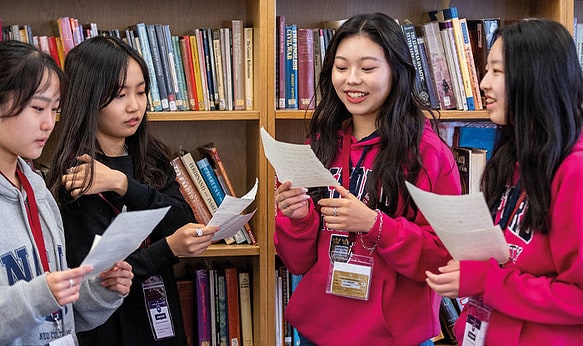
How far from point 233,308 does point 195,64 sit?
86 cm

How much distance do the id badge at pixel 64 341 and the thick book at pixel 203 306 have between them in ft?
3.20

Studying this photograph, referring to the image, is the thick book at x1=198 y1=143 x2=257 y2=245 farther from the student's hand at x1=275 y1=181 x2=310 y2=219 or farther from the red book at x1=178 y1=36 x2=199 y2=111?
the student's hand at x1=275 y1=181 x2=310 y2=219

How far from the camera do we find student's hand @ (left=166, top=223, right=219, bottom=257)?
200 cm

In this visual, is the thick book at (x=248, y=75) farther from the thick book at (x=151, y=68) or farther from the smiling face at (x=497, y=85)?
the smiling face at (x=497, y=85)

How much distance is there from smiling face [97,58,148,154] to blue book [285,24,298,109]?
562 mm

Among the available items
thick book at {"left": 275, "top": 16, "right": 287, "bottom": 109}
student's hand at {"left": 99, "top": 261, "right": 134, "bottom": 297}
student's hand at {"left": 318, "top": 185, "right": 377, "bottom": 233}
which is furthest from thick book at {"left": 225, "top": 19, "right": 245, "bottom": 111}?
student's hand at {"left": 99, "top": 261, "right": 134, "bottom": 297}

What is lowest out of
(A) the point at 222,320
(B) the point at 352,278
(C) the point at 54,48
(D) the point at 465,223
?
(A) the point at 222,320

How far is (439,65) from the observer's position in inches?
103

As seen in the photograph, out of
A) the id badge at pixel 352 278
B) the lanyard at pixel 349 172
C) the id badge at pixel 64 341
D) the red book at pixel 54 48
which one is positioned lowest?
the id badge at pixel 64 341

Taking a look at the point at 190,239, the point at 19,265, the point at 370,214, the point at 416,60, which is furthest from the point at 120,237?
the point at 416,60

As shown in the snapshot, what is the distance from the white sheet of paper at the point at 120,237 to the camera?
4.70 feet

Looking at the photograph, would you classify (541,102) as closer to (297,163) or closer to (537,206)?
(537,206)

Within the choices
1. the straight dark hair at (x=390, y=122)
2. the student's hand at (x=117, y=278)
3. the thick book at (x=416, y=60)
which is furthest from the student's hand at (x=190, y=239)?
the thick book at (x=416, y=60)

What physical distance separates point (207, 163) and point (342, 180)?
683 mm
